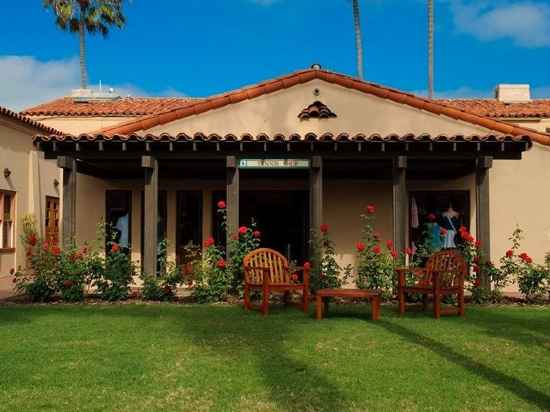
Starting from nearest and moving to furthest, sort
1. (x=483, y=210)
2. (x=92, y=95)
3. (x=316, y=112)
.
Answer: (x=483, y=210) < (x=316, y=112) < (x=92, y=95)

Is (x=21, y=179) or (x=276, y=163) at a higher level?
(x=21, y=179)

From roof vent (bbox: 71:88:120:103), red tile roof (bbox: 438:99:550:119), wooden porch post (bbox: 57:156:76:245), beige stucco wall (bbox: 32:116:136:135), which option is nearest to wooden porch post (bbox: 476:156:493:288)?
wooden porch post (bbox: 57:156:76:245)

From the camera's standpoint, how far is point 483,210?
33.9 feet

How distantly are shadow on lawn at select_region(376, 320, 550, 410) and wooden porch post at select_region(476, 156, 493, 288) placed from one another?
3180mm

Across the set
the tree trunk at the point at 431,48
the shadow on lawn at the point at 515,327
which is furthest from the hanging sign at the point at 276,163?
the tree trunk at the point at 431,48

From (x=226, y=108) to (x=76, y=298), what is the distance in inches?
184

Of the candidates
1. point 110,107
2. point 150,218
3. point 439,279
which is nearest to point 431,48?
point 110,107

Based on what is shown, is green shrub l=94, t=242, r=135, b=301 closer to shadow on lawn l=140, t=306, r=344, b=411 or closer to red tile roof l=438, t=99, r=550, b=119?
shadow on lawn l=140, t=306, r=344, b=411

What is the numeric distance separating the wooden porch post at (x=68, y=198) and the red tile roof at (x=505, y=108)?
11.5m

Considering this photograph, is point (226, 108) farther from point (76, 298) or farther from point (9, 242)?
point (9, 242)

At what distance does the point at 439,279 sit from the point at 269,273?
2.43 m

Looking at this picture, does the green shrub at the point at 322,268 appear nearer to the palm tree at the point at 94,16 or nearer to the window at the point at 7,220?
the window at the point at 7,220

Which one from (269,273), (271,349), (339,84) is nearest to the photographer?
(271,349)

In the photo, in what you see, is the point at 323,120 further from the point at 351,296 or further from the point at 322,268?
the point at 351,296
